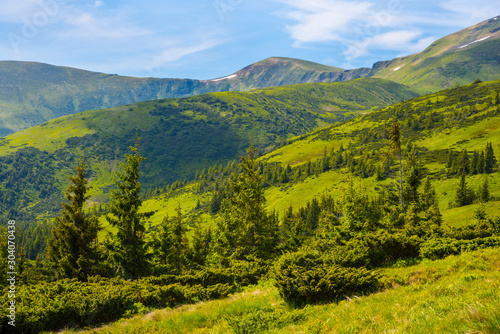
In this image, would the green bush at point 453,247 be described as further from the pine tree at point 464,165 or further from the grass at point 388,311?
the pine tree at point 464,165

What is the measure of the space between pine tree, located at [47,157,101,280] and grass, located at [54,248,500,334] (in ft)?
68.5

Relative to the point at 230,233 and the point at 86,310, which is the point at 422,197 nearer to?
the point at 230,233

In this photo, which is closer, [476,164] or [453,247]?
[453,247]

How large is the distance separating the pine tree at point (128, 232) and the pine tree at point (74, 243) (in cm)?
212

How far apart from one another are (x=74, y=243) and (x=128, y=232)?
545 centimetres

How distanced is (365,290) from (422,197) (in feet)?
132

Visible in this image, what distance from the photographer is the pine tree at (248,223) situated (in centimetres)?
3625

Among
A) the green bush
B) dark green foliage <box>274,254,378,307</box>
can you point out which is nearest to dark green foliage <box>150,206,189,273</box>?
dark green foliage <box>274,254,378,307</box>

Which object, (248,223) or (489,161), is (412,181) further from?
(489,161)

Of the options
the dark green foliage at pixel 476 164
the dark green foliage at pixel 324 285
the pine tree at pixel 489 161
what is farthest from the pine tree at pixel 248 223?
the pine tree at pixel 489 161

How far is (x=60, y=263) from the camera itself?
2959cm

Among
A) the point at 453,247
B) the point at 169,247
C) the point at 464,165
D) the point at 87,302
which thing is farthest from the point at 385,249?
the point at 464,165

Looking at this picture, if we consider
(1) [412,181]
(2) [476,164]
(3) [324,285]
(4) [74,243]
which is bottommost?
(2) [476,164]

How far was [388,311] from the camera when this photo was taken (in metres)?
8.27
